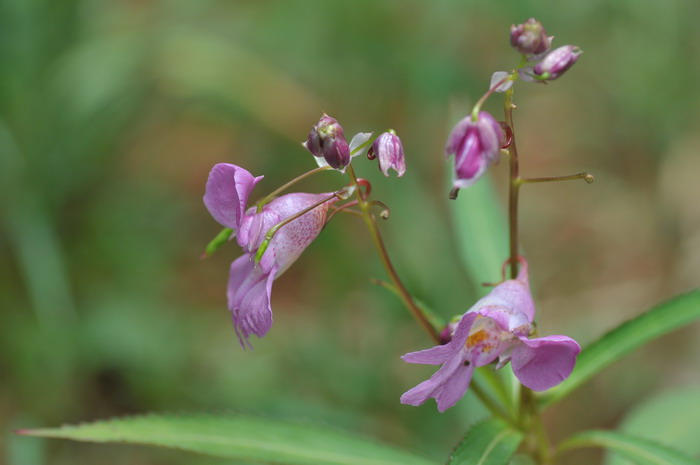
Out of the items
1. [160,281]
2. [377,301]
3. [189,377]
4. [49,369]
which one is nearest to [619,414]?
[377,301]

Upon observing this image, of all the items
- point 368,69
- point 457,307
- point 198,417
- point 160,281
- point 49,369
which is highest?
point 368,69

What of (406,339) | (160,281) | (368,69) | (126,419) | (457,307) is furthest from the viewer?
(368,69)

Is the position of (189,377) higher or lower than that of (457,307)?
higher

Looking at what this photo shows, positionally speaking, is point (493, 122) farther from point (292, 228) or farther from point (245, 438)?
point (245, 438)

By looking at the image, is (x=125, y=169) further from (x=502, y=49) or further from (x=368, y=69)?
(x=502, y=49)

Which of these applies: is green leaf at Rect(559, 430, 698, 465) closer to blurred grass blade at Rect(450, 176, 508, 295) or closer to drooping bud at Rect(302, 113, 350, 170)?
blurred grass blade at Rect(450, 176, 508, 295)

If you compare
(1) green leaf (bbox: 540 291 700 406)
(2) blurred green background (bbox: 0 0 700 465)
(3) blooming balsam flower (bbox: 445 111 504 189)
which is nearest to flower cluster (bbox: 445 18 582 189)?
(3) blooming balsam flower (bbox: 445 111 504 189)

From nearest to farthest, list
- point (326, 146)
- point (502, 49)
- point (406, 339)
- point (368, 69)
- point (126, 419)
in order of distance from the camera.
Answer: point (326, 146)
point (126, 419)
point (406, 339)
point (368, 69)
point (502, 49)
